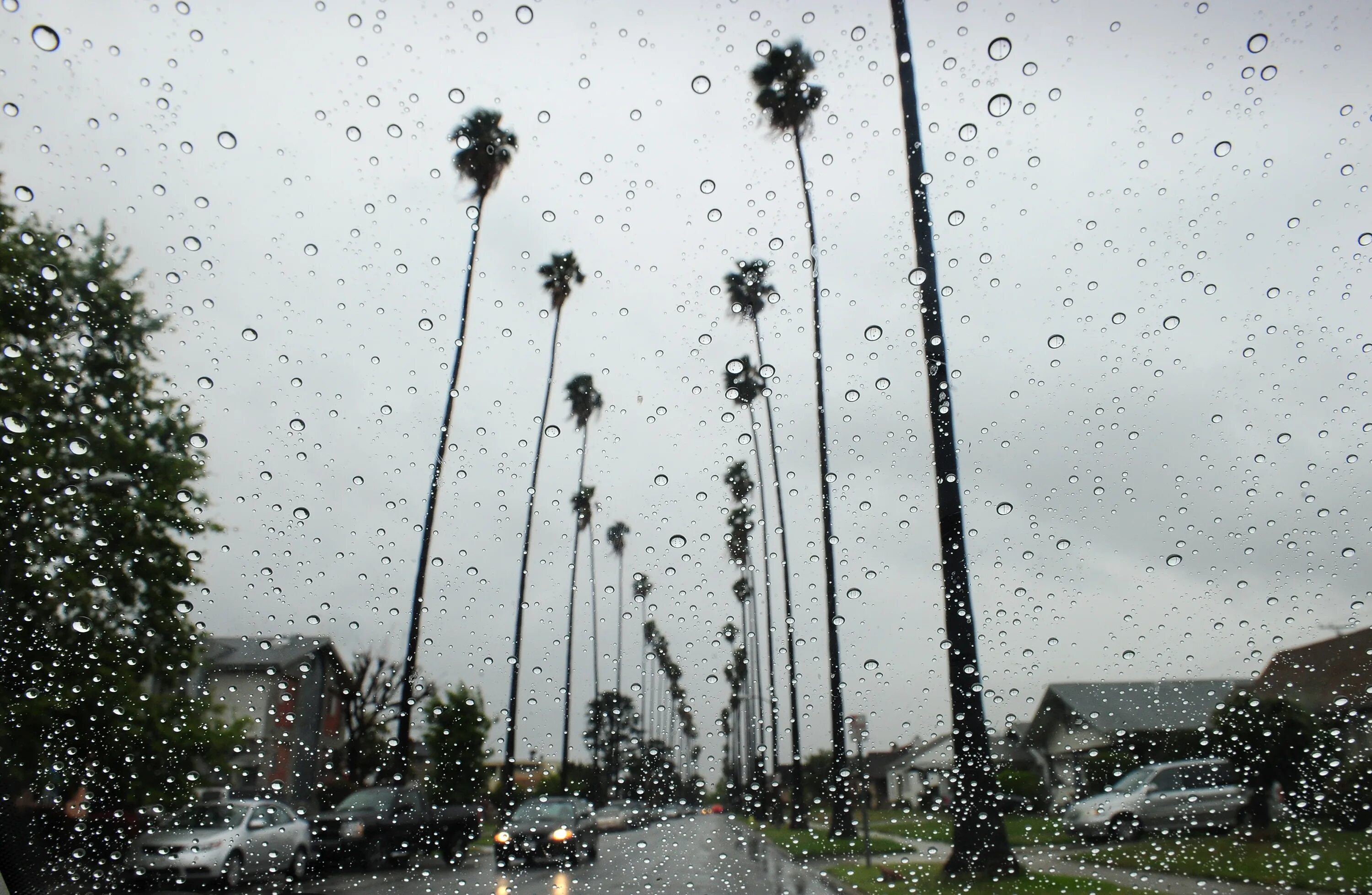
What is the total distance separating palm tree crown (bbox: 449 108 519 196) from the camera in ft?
13.5

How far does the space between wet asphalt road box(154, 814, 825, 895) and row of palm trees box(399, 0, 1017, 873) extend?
2.53 ft

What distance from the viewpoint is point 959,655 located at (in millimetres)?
3783

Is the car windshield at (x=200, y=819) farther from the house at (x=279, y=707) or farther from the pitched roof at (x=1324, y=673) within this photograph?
the pitched roof at (x=1324, y=673)

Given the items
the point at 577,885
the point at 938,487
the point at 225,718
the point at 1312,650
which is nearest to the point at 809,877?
the point at 577,885

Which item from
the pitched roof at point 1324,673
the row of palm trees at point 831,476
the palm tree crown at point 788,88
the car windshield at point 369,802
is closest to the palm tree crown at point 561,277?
the row of palm trees at point 831,476

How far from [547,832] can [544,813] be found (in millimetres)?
279

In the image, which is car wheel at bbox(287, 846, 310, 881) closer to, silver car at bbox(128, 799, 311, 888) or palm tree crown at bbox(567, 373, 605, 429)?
silver car at bbox(128, 799, 311, 888)

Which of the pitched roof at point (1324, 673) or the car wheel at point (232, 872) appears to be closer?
the pitched roof at point (1324, 673)

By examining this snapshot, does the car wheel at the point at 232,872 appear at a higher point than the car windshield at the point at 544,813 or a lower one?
lower

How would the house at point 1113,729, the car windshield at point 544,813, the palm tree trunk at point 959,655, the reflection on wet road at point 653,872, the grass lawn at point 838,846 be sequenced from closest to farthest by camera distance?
the house at point 1113,729, the palm tree trunk at point 959,655, the car windshield at point 544,813, the reflection on wet road at point 653,872, the grass lawn at point 838,846

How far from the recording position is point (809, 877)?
16.4 ft

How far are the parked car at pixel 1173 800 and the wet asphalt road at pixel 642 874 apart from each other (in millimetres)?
2132

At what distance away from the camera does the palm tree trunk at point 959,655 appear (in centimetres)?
370

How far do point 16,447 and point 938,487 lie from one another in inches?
146
